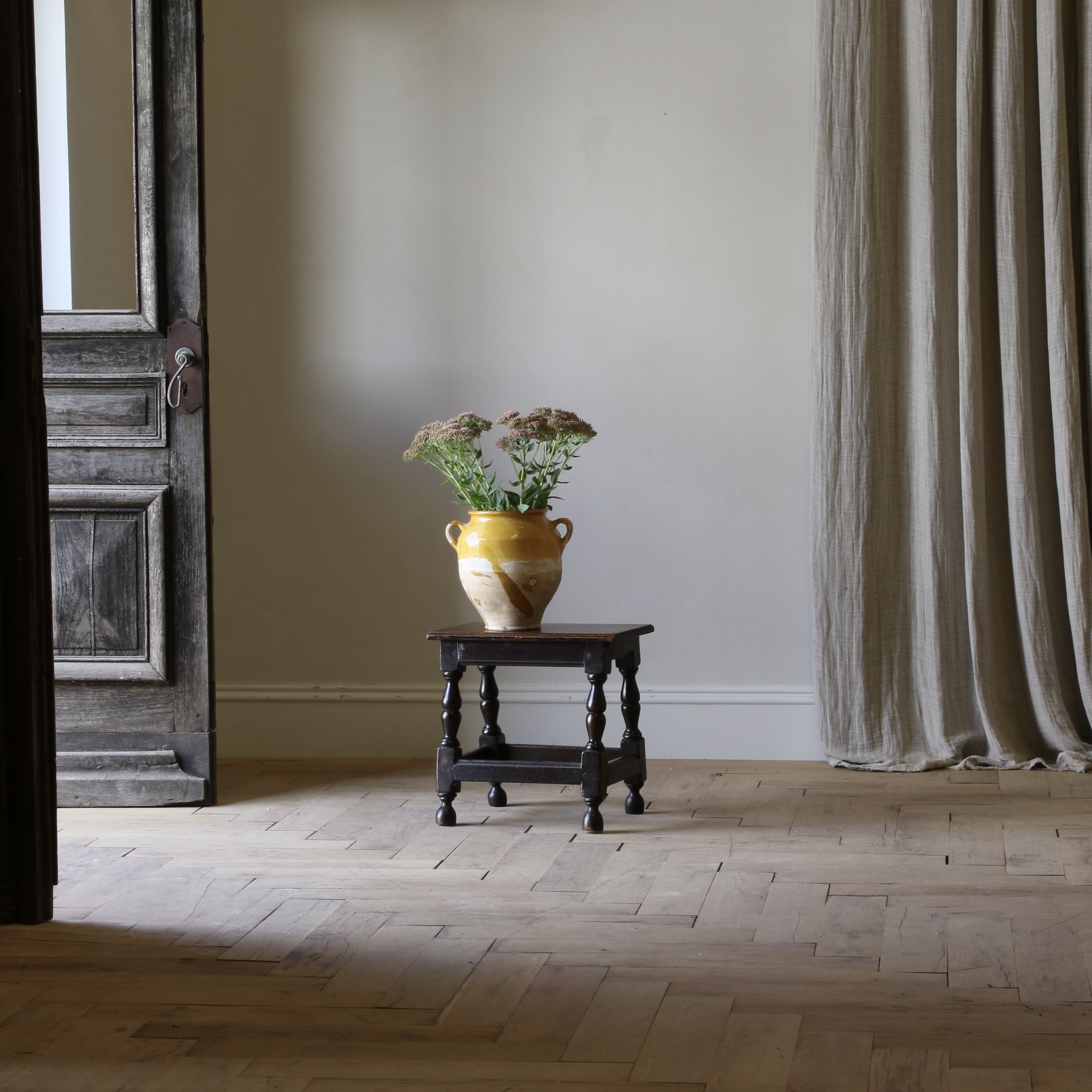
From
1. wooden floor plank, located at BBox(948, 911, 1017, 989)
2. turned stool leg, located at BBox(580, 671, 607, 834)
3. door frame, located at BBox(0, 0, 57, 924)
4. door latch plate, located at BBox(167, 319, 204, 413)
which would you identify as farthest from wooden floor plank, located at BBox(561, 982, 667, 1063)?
door latch plate, located at BBox(167, 319, 204, 413)

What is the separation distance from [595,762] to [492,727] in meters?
0.41

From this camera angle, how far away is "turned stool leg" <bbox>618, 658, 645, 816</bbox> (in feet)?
9.00

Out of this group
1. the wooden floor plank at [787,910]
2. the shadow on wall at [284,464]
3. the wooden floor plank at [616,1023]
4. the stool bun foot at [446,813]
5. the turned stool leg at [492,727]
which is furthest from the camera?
the shadow on wall at [284,464]

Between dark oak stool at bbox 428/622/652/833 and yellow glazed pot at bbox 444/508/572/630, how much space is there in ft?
0.15

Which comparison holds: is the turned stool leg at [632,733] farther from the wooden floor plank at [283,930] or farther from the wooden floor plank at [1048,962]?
the wooden floor plank at [1048,962]

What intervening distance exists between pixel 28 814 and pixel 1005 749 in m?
2.25

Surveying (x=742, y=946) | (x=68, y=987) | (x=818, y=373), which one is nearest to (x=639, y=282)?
(x=818, y=373)

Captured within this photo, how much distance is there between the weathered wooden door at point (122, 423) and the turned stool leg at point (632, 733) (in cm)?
98

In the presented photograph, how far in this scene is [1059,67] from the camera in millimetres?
3021

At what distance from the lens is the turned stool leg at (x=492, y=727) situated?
9.34 feet

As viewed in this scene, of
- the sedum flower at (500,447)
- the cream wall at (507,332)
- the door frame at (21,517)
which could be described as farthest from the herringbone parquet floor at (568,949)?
the sedum flower at (500,447)

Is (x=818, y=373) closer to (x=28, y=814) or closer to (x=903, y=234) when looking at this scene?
(x=903, y=234)

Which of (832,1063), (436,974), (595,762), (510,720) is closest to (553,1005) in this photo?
(436,974)

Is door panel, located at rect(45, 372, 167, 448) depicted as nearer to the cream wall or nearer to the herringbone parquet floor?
the cream wall
